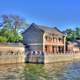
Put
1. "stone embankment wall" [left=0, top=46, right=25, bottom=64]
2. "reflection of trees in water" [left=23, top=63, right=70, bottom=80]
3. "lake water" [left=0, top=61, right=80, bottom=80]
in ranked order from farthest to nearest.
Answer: "stone embankment wall" [left=0, top=46, right=25, bottom=64], "reflection of trees in water" [left=23, top=63, right=70, bottom=80], "lake water" [left=0, top=61, right=80, bottom=80]

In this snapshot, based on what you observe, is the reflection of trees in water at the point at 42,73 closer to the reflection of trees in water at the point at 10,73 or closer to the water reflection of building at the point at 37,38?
the reflection of trees in water at the point at 10,73

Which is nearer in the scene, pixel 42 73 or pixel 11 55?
pixel 42 73

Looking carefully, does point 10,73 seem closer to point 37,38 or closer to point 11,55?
point 11,55

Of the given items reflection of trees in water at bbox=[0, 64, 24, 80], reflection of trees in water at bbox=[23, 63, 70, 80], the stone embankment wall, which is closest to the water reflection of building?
the stone embankment wall

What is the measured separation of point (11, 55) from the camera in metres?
59.8

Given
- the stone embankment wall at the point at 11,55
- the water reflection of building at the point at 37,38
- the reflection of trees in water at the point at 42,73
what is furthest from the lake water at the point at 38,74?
the water reflection of building at the point at 37,38

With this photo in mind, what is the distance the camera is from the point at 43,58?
6359cm

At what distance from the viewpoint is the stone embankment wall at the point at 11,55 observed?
58031 mm

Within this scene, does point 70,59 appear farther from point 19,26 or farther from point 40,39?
point 19,26

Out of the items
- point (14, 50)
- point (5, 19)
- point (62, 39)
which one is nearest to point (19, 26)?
point (5, 19)

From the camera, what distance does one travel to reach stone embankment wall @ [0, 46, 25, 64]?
2285 inches

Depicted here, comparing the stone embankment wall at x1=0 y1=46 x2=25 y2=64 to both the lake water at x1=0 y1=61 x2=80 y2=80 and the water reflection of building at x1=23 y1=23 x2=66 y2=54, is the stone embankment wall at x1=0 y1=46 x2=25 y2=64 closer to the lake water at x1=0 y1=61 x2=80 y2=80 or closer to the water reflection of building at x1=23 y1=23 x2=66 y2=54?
the water reflection of building at x1=23 y1=23 x2=66 y2=54

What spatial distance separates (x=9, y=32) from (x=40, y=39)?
18022mm

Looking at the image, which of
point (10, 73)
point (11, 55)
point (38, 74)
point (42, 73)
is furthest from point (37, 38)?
point (38, 74)
